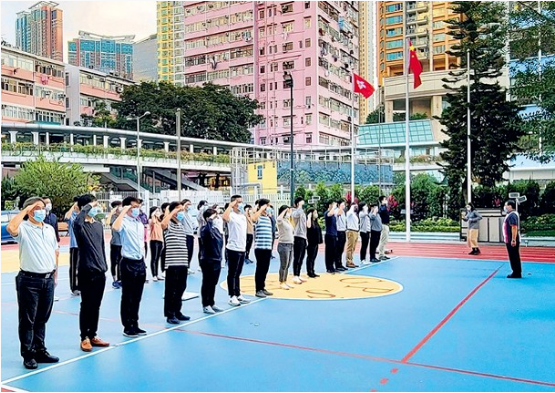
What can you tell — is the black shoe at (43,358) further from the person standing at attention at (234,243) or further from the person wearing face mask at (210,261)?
the person standing at attention at (234,243)

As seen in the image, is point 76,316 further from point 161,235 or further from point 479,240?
point 479,240

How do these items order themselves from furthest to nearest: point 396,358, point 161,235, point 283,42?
point 283,42
point 161,235
point 396,358

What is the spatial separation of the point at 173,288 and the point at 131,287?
79 cm

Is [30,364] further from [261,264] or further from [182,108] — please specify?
[182,108]

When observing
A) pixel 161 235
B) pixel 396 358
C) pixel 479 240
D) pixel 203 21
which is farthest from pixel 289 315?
pixel 203 21

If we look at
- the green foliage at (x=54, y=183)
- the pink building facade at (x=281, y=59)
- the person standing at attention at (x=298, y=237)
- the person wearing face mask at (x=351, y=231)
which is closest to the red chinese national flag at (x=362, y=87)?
the person wearing face mask at (x=351, y=231)

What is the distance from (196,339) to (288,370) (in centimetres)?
159

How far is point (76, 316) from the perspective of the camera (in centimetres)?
766

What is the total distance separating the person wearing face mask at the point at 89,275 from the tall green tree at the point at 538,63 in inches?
517

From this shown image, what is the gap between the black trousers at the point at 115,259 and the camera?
32.3 feet

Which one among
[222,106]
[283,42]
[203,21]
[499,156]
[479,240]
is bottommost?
[479,240]

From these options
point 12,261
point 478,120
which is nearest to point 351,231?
point 12,261

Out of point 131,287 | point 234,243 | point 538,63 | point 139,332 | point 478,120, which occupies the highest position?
point 538,63

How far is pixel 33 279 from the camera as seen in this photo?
17.4ft
